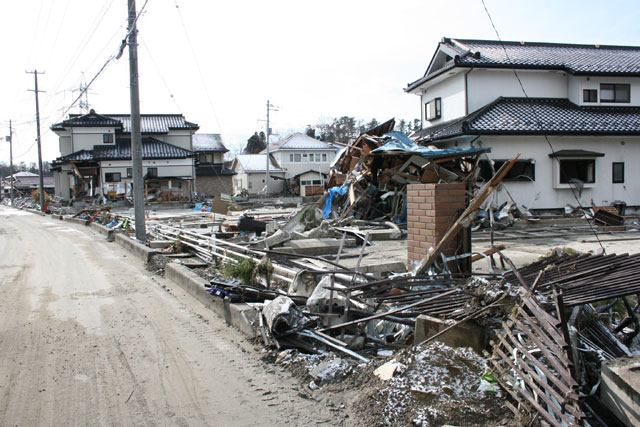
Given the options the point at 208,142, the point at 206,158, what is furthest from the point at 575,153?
the point at 208,142

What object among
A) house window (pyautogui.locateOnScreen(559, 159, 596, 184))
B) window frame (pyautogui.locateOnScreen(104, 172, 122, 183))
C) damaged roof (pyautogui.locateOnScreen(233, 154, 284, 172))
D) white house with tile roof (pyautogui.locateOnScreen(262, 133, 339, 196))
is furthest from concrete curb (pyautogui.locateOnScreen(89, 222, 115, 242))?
white house with tile roof (pyautogui.locateOnScreen(262, 133, 339, 196))

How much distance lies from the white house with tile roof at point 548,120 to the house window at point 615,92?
41 mm

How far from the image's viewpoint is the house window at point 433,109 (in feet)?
68.7

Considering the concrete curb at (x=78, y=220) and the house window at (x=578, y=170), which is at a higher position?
the house window at (x=578, y=170)

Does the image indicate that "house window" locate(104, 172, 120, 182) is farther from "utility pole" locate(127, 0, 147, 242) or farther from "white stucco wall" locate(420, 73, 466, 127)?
"white stucco wall" locate(420, 73, 466, 127)

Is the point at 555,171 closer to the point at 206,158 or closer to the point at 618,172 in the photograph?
the point at 618,172

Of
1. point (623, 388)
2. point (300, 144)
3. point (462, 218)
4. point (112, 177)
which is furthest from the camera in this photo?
point (300, 144)

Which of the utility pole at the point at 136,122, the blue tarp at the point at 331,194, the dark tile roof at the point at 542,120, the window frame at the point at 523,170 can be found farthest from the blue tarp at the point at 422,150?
the utility pole at the point at 136,122

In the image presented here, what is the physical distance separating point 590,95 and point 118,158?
35069 mm

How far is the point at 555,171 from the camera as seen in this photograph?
17984 millimetres

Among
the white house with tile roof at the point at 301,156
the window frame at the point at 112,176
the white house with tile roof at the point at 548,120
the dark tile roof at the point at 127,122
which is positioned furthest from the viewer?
the white house with tile roof at the point at 301,156

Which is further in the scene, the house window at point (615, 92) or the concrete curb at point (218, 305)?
the house window at point (615, 92)

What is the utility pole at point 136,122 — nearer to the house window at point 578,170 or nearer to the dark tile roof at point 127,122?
the house window at point 578,170

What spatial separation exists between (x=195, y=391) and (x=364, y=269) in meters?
2.97
